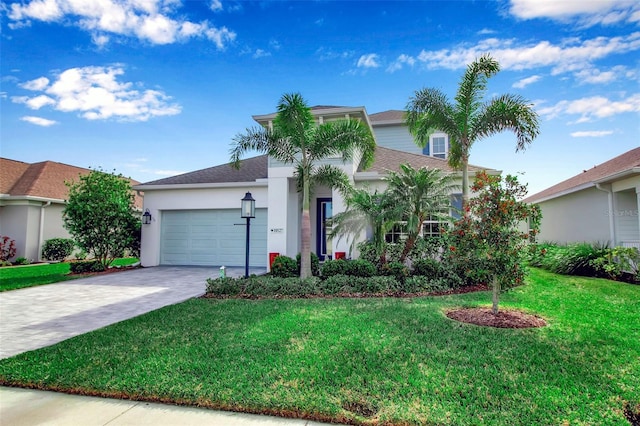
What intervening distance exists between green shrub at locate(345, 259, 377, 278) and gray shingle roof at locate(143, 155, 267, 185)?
6.29 meters

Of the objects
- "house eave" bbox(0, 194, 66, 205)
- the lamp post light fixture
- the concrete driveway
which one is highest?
"house eave" bbox(0, 194, 66, 205)

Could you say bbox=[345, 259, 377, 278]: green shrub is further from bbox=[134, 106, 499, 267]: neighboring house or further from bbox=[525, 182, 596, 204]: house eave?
bbox=[525, 182, 596, 204]: house eave

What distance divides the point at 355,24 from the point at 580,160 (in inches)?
563

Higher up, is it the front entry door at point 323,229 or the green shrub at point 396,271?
the front entry door at point 323,229

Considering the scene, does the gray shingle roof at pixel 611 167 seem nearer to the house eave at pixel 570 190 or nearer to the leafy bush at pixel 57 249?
the house eave at pixel 570 190

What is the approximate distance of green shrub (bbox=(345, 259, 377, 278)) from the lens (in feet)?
30.7

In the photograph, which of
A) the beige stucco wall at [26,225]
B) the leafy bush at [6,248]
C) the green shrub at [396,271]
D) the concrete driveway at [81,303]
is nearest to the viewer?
the concrete driveway at [81,303]

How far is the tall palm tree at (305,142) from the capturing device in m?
9.09

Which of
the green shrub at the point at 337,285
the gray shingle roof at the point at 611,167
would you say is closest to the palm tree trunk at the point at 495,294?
the green shrub at the point at 337,285

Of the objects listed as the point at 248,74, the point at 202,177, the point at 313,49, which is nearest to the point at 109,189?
the point at 202,177

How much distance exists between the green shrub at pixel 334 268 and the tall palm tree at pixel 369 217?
1117 mm

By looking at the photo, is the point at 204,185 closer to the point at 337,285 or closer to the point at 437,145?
the point at 337,285

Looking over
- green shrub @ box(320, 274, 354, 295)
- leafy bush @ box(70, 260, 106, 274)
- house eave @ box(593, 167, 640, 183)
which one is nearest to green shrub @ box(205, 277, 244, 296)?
green shrub @ box(320, 274, 354, 295)

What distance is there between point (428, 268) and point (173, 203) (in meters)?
10.9
